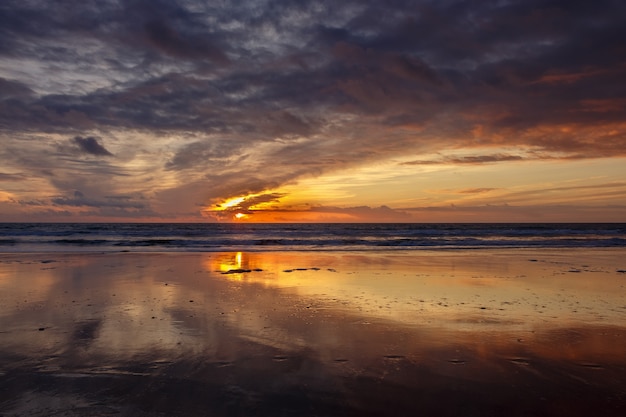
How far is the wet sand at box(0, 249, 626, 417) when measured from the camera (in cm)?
497

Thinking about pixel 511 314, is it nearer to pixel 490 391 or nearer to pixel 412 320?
pixel 412 320

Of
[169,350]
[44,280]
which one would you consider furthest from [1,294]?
[169,350]

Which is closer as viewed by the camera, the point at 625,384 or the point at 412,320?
the point at 625,384

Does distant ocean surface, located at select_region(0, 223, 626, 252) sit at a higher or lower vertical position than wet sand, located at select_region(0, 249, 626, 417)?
higher

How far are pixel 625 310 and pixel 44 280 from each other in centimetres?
1592

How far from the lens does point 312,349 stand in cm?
687

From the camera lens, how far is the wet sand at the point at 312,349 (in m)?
4.97

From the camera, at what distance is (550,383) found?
555cm

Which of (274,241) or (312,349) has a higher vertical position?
(274,241)

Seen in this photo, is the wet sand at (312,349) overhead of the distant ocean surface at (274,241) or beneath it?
beneath

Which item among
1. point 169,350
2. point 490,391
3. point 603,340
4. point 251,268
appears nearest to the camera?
point 490,391

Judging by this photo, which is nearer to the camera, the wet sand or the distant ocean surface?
the wet sand

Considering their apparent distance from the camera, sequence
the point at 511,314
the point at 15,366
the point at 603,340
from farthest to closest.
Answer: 1. the point at 511,314
2. the point at 603,340
3. the point at 15,366

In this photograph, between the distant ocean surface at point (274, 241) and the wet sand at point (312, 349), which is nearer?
the wet sand at point (312, 349)
